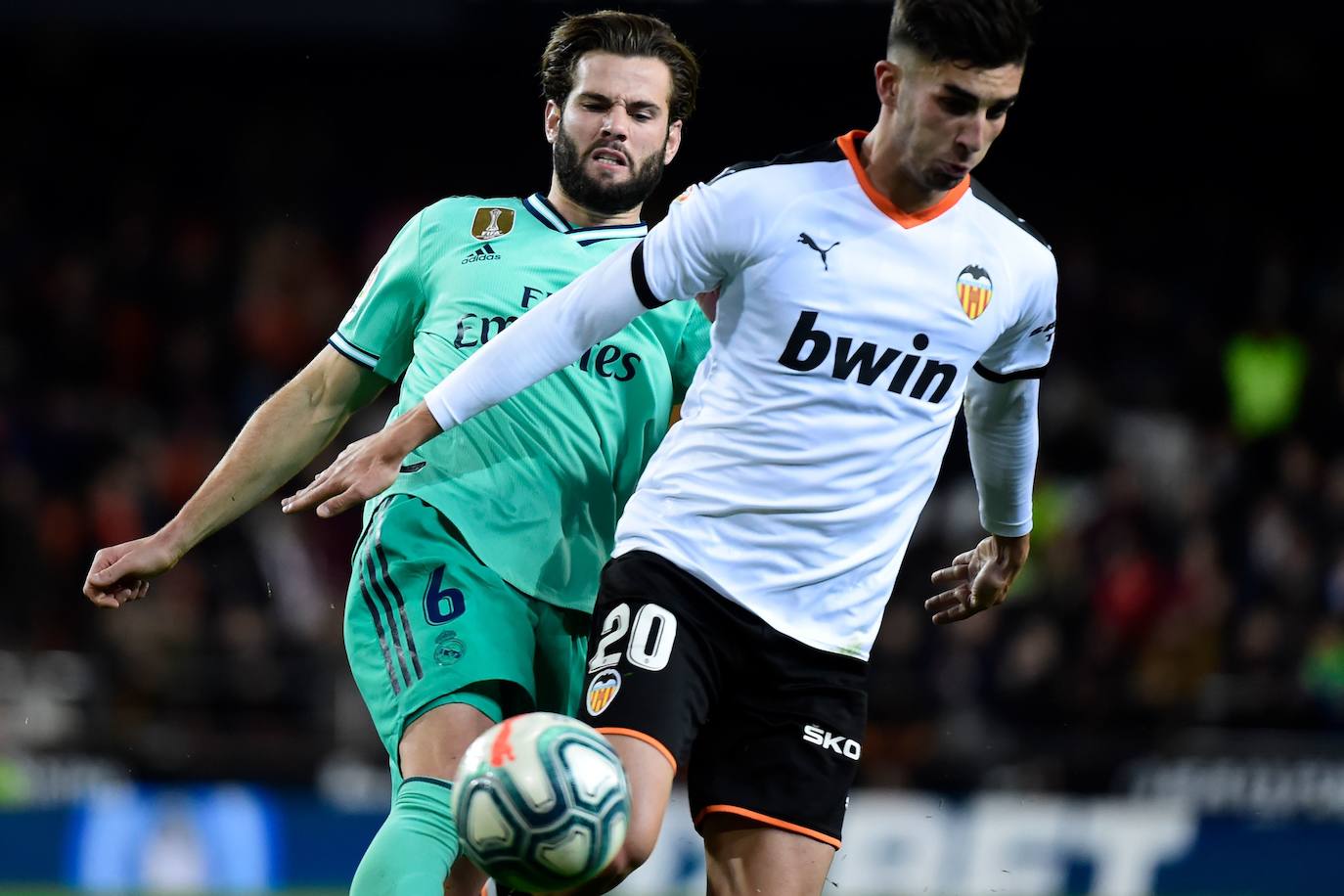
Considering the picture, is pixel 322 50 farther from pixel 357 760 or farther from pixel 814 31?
pixel 357 760

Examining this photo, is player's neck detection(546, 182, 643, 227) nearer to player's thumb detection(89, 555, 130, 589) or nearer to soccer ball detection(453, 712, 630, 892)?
player's thumb detection(89, 555, 130, 589)

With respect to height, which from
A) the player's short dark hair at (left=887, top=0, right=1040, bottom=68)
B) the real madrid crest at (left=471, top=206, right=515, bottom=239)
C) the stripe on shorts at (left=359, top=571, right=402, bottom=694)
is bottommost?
the stripe on shorts at (left=359, top=571, right=402, bottom=694)

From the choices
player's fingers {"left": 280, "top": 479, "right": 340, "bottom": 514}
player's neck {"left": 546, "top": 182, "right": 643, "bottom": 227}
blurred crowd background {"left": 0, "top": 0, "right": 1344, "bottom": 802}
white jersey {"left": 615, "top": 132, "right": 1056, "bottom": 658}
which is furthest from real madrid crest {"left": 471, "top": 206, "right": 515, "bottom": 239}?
blurred crowd background {"left": 0, "top": 0, "right": 1344, "bottom": 802}

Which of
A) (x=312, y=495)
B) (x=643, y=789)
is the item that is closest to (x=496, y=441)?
(x=312, y=495)

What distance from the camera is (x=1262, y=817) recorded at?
11180mm

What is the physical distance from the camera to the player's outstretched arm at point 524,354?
13.9ft

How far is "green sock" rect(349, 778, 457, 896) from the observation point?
4.24 metres

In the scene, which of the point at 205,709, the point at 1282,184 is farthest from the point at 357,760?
the point at 1282,184

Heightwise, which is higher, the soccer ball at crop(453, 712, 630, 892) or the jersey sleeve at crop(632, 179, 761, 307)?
the jersey sleeve at crop(632, 179, 761, 307)

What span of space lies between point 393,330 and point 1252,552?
935 centimetres

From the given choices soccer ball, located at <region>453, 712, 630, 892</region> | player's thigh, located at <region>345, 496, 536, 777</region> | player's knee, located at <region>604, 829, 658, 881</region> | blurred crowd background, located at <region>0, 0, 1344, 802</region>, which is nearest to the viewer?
soccer ball, located at <region>453, 712, 630, 892</region>

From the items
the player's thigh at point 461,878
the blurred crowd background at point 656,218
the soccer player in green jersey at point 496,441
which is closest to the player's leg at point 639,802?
the soccer player in green jersey at point 496,441

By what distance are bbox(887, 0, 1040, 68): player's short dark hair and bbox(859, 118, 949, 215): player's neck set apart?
0.77ft

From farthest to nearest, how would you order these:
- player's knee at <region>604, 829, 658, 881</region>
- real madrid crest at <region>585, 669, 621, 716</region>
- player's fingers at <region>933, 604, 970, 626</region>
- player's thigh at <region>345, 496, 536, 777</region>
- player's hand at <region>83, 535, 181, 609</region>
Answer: player's fingers at <region>933, 604, 970, 626</region>
player's hand at <region>83, 535, 181, 609</region>
player's thigh at <region>345, 496, 536, 777</region>
real madrid crest at <region>585, 669, 621, 716</region>
player's knee at <region>604, 829, 658, 881</region>
